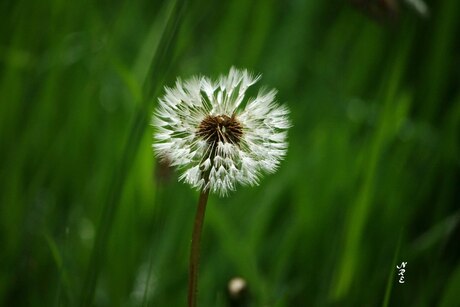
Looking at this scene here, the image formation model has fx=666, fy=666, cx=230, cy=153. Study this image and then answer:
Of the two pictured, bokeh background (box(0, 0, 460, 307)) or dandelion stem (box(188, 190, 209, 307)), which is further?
bokeh background (box(0, 0, 460, 307))

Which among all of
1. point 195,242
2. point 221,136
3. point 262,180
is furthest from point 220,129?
point 262,180

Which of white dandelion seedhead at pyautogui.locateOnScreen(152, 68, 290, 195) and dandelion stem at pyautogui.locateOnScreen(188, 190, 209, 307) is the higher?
white dandelion seedhead at pyautogui.locateOnScreen(152, 68, 290, 195)

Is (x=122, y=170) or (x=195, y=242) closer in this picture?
(x=195, y=242)

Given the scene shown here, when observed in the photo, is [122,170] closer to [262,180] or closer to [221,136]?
[221,136]

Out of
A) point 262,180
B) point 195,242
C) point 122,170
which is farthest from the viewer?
point 262,180

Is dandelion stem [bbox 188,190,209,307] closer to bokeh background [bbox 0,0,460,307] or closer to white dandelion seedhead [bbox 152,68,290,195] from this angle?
white dandelion seedhead [bbox 152,68,290,195]

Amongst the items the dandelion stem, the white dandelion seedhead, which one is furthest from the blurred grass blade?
the dandelion stem

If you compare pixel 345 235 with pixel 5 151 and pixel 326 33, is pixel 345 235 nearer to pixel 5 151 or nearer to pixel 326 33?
pixel 5 151
